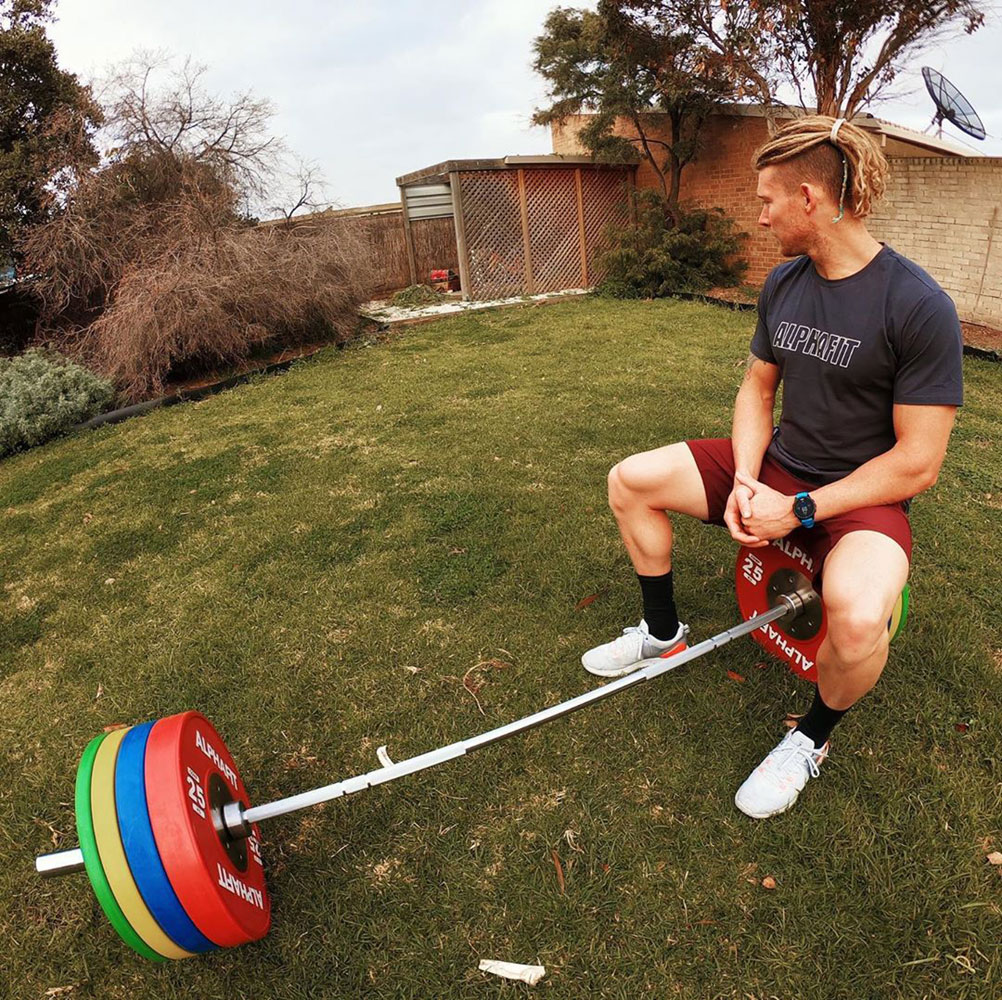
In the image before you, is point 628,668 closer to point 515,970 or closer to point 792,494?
point 792,494

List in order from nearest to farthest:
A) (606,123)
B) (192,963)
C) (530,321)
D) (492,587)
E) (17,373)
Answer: (192,963)
(492,587)
(17,373)
(530,321)
(606,123)

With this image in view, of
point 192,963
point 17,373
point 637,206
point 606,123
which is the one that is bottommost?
point 192,963

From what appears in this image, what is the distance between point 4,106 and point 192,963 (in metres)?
8.86

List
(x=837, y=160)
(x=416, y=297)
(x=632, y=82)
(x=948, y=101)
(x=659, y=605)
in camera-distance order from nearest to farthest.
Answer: (x=837, y=160)
(x=659, y=605)
(x=948, y=101)
(x=632, y=82)
(x=416, y=297)

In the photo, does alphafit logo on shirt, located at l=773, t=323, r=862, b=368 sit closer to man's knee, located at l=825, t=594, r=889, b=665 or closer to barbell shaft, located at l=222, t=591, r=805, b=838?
man's knee, located at l=825, t=594, r=889, b=665

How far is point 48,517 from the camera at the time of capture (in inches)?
150

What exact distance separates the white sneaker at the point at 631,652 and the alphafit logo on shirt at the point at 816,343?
940mm

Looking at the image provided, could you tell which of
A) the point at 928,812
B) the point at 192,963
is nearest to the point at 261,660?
the point at 192,963

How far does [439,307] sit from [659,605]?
27.5 feet

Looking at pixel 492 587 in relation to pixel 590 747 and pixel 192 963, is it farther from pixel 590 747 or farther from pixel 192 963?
pixel 192 963

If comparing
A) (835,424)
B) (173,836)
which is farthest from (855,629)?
(173,836)

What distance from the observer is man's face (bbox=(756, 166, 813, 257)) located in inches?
62.4

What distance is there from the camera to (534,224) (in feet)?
34.1

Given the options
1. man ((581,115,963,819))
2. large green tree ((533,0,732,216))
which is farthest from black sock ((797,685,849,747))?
large green tree ((533,0,732,216))
